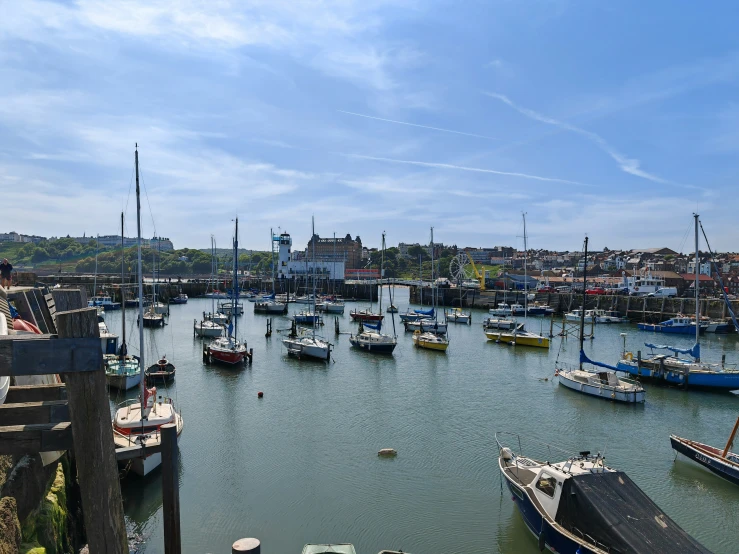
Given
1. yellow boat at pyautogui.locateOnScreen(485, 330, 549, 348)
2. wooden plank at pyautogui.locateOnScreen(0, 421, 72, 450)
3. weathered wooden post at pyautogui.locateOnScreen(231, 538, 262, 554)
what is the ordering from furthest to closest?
yellow boat at pyautogui.locateOnScreen(485, 330, 549, 348)
weathered wooden post at pyautogui.locateOnScreen(231, 538, 262, 554)
wooden plank at pyautogui.locateOnScreen(0, 421, 72, 450)

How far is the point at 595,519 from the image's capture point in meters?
12.2

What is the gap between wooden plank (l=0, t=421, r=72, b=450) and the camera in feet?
21.3

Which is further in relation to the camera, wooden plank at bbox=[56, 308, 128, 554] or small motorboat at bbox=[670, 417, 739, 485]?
small motorboat at bbox=[670, 417, 739, 485]

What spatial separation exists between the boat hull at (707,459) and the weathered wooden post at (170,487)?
1896 cm

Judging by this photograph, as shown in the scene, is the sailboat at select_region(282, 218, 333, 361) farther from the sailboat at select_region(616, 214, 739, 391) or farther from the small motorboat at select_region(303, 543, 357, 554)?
the small motorboat at select_region(303, 543, 357, 554)

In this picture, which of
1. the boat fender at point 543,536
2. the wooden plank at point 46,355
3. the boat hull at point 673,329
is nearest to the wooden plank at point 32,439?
the wooden plank at point 46,355

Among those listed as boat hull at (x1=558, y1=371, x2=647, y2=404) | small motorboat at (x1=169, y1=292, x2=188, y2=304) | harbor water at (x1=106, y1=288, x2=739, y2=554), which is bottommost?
harbor water at (x1=106, y1=288, x2=739, y2=554)

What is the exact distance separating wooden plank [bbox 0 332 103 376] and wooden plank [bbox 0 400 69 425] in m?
2.15

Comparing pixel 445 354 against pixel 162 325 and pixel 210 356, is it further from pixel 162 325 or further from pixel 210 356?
pixel 162 325

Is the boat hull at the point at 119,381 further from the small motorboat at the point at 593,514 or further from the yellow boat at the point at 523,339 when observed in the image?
the yellow boat at the point at 523,339

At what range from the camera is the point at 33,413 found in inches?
274

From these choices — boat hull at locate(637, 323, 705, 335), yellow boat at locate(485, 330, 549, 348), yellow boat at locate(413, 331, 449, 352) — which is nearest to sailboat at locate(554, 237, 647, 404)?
yellow boat at locate(413, 331, 449, 352)

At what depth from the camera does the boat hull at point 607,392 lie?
30.0 m

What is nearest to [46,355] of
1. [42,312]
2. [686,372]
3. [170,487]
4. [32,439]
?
[32,439]
